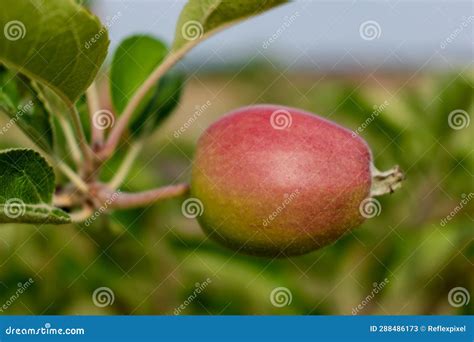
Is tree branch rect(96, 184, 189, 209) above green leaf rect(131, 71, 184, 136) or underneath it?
underneath

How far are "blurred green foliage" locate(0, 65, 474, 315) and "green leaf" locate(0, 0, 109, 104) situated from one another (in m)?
0.57

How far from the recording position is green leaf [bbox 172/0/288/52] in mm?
783

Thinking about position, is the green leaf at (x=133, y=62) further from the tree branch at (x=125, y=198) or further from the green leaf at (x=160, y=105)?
the tree branch at (x=125, y=198)

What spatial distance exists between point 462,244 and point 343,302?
11.6 inches

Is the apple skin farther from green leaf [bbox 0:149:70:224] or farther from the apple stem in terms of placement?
green leaf [bbox 0:149:70:224]

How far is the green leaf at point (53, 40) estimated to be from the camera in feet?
2.09

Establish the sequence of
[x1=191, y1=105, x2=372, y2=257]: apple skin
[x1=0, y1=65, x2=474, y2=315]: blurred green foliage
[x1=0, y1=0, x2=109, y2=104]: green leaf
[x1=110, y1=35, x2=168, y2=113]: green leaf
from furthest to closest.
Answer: [x1=0, y1=65, x2=474, y2=315]: blurred green foliage < [x1=110, y1=35, x2=168, y2=113]: green leaf < [x1=191, y1=105, x2=372, y2=257]: apple skin < [x1=0, y1=0, x2=109, y2=104]: green leaf

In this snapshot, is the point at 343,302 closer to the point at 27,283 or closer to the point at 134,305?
the point at 134,305

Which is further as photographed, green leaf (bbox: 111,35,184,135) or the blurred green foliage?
the blurred green foliage

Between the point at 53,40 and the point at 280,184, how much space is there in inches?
11.0

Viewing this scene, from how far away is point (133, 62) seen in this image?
3.63 ft

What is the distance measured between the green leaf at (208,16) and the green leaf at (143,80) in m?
0.22

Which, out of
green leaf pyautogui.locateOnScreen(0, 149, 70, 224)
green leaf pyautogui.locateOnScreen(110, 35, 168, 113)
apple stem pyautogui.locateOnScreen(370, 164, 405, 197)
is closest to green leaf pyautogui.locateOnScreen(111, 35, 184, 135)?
green leaf pyautogui.locateOnScreen(110, 35, 168, 113)

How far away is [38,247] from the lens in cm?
142
